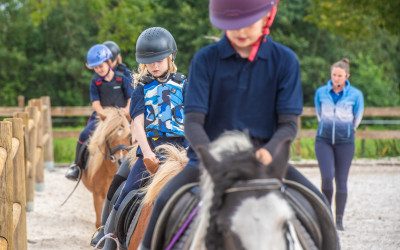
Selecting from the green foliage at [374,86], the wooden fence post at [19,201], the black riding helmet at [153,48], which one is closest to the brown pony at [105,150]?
the wooden fence post at [19,201]

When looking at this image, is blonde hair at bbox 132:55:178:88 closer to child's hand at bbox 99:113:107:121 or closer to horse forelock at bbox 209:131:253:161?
horse forelock at bbox 209:131:253:161

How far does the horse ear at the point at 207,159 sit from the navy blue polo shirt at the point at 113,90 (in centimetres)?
796

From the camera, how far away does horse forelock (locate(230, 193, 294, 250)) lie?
3.94 m

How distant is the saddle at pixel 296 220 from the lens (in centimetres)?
440

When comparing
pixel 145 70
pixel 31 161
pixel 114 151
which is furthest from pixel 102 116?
pixel 145 70

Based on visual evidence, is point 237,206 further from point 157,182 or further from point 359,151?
point 359,151

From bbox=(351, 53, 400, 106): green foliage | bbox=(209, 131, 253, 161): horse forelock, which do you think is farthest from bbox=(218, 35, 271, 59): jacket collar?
bbox=(351, 53, 400, 106): green foliage

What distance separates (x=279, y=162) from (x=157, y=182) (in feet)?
6.36

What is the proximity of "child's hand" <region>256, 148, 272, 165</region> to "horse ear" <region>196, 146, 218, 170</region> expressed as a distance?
0.19m

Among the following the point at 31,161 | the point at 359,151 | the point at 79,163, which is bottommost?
the point at 359,151

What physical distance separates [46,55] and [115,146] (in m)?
31.9

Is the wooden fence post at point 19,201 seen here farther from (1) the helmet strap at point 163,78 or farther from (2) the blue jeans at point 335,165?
(2) the blue jeans at point 335,165

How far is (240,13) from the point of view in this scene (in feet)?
14.0

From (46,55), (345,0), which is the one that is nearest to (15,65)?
(46,55)
